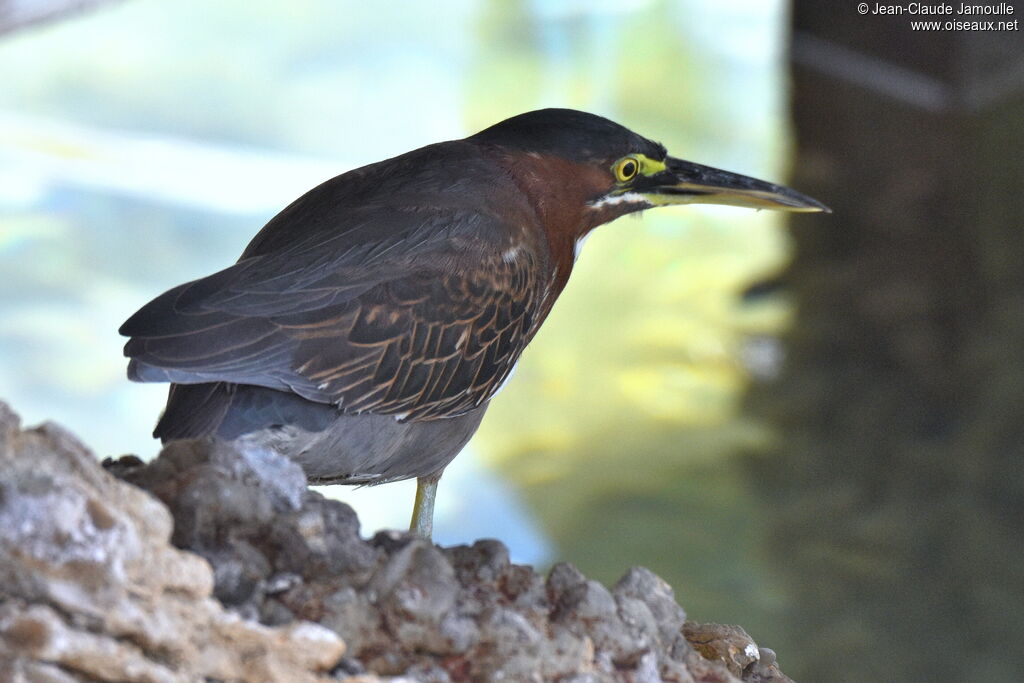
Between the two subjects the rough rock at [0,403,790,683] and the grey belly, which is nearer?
the rough rock at [0,403,790,683]

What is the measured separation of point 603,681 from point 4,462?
623mm

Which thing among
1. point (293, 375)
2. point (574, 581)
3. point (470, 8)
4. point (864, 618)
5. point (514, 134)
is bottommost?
point (574, 581)

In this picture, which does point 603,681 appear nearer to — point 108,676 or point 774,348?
point 108,676

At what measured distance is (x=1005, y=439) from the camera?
513 centimetres

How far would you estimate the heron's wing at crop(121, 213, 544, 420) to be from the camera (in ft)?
4.97

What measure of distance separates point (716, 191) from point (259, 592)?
1.16 metres

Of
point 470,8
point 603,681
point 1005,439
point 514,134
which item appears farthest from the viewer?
point 470,8

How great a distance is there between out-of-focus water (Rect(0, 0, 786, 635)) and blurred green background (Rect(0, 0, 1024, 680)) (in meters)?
0.01

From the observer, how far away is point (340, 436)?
1.70 meters

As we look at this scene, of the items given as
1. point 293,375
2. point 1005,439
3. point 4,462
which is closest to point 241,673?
point 4,462

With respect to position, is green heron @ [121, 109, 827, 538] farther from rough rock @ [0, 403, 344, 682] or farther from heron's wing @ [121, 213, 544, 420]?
rough rock @ [0, 403, 344, 682]

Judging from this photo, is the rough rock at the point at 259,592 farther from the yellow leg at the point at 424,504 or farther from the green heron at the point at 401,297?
the yellow leg at the point at 424,504

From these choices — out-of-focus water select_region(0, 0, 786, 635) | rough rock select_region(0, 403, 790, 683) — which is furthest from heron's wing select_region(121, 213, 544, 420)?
out-of-focus water select_region(0, 0, 786, 635)

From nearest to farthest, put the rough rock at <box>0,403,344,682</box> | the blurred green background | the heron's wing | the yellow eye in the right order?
1. the rough rock at <box>0,403,344,682</box>
2. the heron's wing
3. the yellow eye
4. the blurred green background
